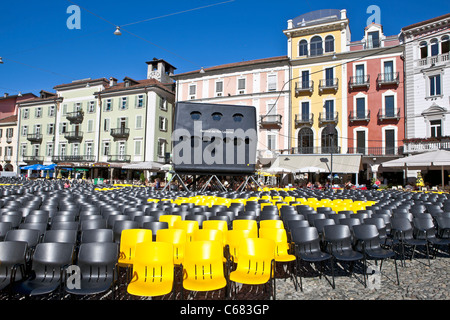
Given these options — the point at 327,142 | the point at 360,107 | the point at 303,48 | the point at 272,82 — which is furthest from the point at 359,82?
the point at 272,82

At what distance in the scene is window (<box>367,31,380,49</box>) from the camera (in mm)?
25750

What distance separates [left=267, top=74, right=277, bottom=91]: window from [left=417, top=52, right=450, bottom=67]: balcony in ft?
38.2

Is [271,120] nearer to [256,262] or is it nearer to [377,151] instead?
[377,151]

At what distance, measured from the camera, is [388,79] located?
24.6m

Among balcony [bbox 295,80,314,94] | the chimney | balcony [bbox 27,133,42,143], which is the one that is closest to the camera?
balcony [bbox 295,80,314,94]

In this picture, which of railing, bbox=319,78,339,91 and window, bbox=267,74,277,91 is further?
window, bbox=267,74,277,91

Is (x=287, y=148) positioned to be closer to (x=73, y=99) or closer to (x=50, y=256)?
(x=50, y=256)

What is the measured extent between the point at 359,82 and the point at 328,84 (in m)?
2.55

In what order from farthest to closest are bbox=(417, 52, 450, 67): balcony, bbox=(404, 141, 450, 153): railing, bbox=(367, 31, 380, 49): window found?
bbox=(367, 31, 380, 49): window < bbox=(417, 52, 450, 67): balcony < bbox=(404, 141, 450, 153): railing

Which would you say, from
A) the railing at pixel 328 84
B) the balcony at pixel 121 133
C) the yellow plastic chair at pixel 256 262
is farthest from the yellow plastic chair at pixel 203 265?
the balcony at pixel 121 133

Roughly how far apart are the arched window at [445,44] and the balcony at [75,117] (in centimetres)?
3749

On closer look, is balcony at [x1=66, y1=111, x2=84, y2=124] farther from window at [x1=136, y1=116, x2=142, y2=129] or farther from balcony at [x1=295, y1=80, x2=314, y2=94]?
balcony at [x1=295, y1=80, x2=314, y2=94]

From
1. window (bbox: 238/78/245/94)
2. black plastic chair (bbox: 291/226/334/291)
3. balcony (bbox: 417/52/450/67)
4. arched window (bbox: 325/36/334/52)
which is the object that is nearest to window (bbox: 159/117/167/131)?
window (bbox: 238/78/245/94)

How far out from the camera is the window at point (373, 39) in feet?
84.5
